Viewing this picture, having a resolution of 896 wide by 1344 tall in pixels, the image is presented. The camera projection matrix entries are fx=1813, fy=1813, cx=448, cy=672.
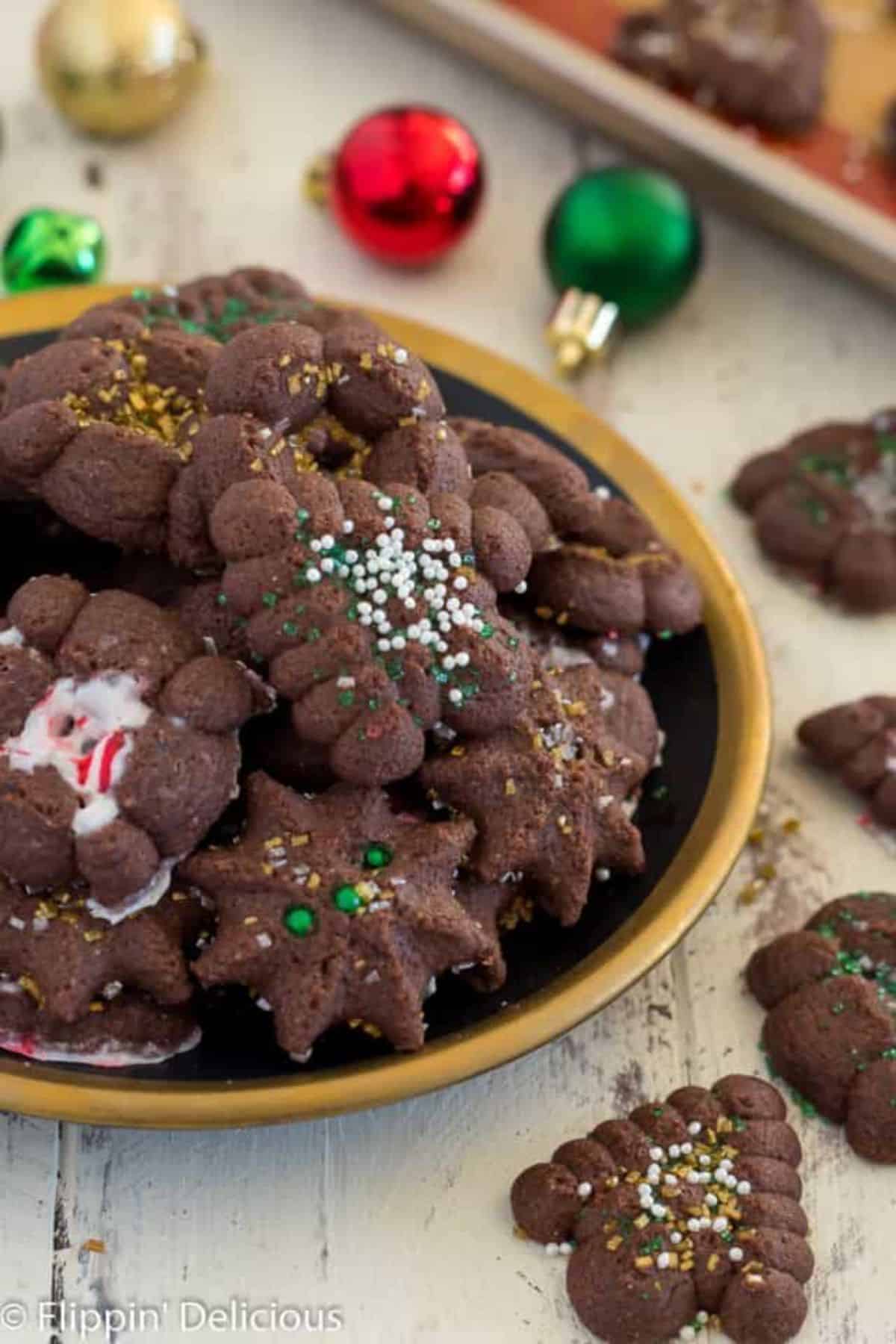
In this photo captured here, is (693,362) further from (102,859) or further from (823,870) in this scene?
(102,859)

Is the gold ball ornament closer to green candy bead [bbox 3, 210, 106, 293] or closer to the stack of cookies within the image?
green candy bead [bbox 3, 210, 106, 293]

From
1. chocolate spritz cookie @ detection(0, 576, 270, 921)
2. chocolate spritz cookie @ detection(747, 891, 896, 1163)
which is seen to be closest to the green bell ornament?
chocolate spritz cookie @ detection(747, 891, 896, 1163)

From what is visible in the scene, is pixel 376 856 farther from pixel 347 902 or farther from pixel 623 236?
pixel 623 236

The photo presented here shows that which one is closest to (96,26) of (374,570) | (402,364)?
(402,364)

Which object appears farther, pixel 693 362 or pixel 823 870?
pixel 693 362

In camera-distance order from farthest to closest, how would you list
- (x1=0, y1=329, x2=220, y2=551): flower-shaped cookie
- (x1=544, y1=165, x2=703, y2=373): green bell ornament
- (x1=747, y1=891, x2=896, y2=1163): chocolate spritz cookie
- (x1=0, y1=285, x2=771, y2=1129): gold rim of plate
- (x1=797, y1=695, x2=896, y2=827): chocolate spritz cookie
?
1. (x1=544, y1=165, x2=703, y2=373): green bell ornament
2. (x1=797, y1=695, x2=896, y2=827): chocolate spritz cookie
3. (x1=747, y1=891, x2=896, y2=1163): chocolate spritz cookie
4. (x1=0, y1=329, x2=220, y2=551): flower-shaped cookie
5. (x1=0, y1=285, x2=771, y2=1129): gold rim of plate

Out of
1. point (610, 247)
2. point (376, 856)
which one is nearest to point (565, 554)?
point (376, 856)
